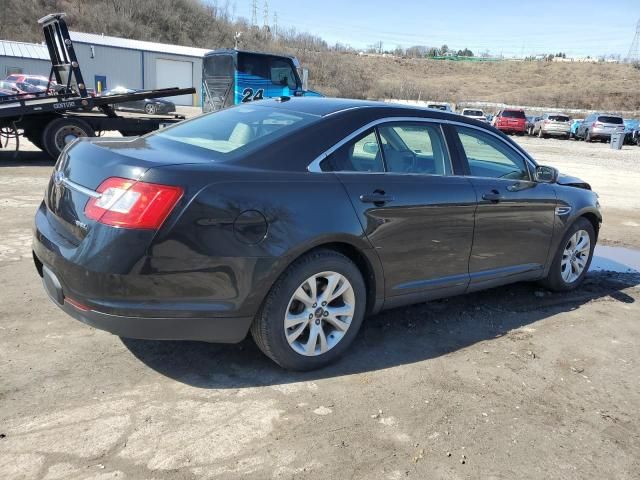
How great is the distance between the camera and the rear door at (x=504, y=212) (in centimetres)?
426

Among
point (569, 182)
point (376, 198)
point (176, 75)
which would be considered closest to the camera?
point (376, 198)

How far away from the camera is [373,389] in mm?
3336

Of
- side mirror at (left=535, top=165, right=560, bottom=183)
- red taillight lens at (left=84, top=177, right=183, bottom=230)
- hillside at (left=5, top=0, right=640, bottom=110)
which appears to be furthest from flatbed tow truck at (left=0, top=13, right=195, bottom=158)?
hillside at (left=5, top=0, right=640, bottom=110)

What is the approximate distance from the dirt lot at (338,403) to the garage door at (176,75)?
4590 centimetres

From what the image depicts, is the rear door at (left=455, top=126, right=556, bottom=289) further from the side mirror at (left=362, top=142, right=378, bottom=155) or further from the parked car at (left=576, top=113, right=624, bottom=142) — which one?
the parked car at (left=576, top=113, right=624, bottom=142)

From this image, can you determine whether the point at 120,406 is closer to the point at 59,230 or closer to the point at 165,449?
the point at 165,449

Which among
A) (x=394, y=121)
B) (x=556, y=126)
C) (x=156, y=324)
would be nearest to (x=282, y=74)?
(x=394, y=121)

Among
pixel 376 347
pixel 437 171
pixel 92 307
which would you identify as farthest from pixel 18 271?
pixel 437 171

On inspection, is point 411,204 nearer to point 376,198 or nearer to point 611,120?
point 376,198

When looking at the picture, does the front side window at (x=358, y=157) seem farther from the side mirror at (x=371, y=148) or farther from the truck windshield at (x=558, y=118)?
the truck windshield at (x=558, y=118)

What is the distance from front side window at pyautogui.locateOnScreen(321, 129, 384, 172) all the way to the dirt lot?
4.11 feet

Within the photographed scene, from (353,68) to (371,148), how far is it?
86.2m

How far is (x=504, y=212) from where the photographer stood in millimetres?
4395

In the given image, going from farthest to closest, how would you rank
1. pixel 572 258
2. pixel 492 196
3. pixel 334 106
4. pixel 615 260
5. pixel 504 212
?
pixel 615 260 < pixel 572 258 < pixel 504 212 < pixel 492 196 < pixel 334 106
